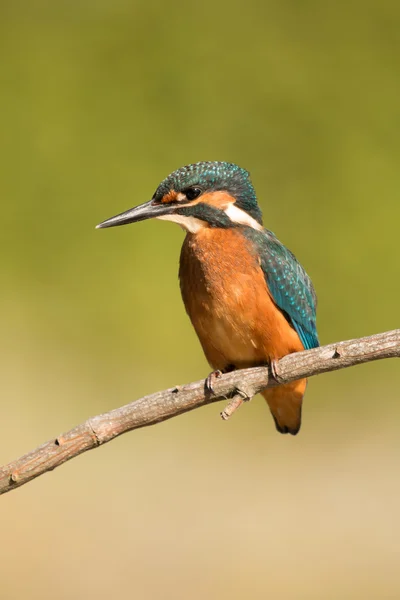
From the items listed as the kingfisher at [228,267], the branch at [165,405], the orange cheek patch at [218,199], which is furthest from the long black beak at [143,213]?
the branch at [165,405]

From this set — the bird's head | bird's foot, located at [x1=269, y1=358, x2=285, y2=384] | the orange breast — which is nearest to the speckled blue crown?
the bird's head

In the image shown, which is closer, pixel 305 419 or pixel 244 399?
pixel 244 399

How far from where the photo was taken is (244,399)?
→ 79.6 inches

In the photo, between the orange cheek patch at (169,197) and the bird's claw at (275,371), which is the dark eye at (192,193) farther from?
the bird's claw at (275,371)

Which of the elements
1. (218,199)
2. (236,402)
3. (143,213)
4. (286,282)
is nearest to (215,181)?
(218,199)

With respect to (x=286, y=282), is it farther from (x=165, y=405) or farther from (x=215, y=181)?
(x=165, y=405)

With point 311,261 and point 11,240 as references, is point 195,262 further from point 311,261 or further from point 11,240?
point 11,240

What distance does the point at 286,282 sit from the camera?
2432mm

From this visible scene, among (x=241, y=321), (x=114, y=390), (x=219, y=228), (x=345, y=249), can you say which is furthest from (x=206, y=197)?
(x=345, y=249)

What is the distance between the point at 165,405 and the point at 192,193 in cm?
63

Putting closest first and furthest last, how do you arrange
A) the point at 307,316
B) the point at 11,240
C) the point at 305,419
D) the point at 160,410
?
the point at 160,410 < the point at 307,316 < the point at 305,419 < the point at 11,240

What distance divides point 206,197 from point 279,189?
2.28 meters

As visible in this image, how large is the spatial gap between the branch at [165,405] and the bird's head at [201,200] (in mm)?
501

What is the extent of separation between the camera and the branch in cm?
183
